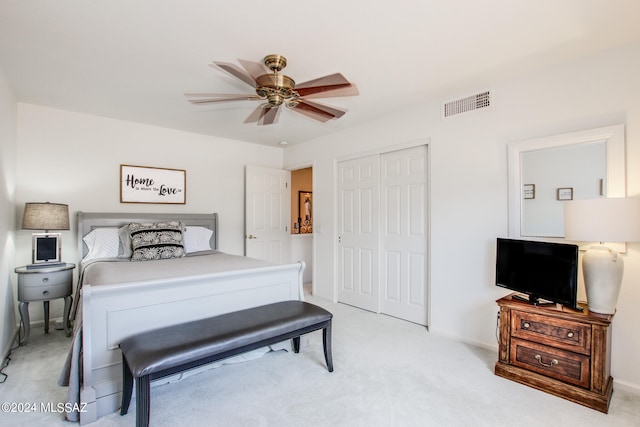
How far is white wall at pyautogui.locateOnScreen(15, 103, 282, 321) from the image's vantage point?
11.1 feet

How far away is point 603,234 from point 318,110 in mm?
2115

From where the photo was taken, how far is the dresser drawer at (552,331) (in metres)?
2.04

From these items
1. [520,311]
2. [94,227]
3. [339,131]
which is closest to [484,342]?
[520,311]

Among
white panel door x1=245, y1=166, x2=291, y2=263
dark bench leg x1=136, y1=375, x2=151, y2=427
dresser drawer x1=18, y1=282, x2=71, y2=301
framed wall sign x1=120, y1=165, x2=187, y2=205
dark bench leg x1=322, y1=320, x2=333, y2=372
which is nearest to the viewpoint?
dark bench leg x1=136, y1=375, x2=151, y2=427

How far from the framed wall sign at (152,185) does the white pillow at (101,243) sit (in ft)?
1.67

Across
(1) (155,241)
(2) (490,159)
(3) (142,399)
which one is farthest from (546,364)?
(1) (155,241)

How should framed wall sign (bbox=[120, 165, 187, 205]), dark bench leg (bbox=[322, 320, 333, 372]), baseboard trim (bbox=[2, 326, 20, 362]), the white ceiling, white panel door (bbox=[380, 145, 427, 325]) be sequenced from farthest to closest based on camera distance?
framed wall sign (bbox=[120, 165, 187, 205]) < white panel door (bbox=[380, 145, 427, 325]) < baseboard trim (bbox=[2, 326, 20, 362]) < dark bench leg (bbox=[322, 320, 333, 372]) < the white ceiling

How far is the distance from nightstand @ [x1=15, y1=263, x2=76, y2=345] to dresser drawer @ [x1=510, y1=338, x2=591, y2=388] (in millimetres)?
3986

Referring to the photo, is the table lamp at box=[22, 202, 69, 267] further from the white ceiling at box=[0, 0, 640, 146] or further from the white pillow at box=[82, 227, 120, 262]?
the white ceiling at box=[0, 0, 640, 146]

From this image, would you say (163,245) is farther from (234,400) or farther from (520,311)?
(520,311)

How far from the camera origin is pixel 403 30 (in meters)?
2.02

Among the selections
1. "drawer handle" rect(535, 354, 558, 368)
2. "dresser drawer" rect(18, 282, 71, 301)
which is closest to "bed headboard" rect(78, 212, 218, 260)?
"dresser drawer" rect(18, 282, 71, 301)

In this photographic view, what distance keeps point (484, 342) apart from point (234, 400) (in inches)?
87.5

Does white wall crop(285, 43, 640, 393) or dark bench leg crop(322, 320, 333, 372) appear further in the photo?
dark bench leg crop(322, 320, 333, 372)
